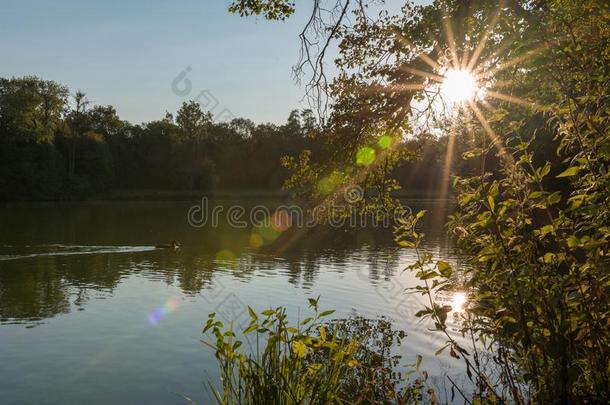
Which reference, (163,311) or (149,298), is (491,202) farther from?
(149,298)

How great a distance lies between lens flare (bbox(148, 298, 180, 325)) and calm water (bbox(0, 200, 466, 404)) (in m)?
0.03

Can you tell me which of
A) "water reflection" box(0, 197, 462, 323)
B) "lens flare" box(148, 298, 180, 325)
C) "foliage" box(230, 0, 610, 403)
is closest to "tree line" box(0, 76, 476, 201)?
"water reflection" box(0, 197, 462, 323)

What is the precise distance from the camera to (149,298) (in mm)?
18453

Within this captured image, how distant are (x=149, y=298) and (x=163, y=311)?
6.64ft

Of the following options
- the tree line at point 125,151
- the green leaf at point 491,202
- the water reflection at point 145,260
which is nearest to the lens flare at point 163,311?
the water reflection at point 145,260

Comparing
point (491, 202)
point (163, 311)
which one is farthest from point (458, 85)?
point (163, 311)

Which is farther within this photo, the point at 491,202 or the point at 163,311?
the point at 163,311

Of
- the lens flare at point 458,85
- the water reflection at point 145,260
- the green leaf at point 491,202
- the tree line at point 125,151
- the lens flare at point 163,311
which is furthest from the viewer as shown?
the tree line at point 125,151

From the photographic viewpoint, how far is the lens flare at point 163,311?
1552 centimetres

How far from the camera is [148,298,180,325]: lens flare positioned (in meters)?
15.5

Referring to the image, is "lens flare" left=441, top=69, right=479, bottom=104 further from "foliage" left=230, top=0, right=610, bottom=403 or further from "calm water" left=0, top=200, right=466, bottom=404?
"calm water" left=0, top=200, right=466, bottom=404

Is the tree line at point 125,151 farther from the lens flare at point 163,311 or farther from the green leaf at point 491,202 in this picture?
the green leaf at point 491,202

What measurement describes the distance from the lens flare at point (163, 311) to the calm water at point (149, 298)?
0.10 feet

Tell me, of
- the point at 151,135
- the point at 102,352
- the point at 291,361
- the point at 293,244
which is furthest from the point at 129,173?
the point at 291,361
